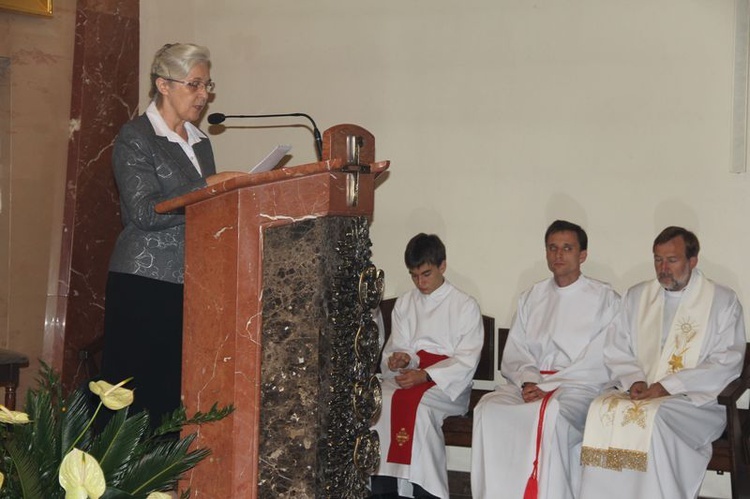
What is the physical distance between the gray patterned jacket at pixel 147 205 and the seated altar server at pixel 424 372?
3.14 meters

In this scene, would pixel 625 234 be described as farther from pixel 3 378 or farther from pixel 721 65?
pixel 3 378

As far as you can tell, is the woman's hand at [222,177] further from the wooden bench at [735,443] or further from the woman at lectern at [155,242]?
the wooden bench at [735,443]

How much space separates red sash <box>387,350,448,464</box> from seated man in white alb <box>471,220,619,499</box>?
0.40 m

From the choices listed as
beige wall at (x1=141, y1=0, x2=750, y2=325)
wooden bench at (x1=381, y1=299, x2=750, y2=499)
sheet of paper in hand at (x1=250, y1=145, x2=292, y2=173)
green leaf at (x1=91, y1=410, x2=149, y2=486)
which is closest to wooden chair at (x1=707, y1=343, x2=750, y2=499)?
wooden bench at (x1=381, y1=299, x2=750, y2=499)

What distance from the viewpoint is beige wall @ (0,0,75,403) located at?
6723 millimetres

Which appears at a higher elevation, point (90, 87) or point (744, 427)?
point (90, 87)

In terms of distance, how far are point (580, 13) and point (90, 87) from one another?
10.8ft

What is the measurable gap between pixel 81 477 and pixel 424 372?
186 inches

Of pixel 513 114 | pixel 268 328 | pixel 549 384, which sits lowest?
pixel 549 384

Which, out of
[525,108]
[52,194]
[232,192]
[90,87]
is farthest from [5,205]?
[232,192]

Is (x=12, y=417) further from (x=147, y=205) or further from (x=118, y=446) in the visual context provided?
(x=147, y=205)

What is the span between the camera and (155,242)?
3271mm

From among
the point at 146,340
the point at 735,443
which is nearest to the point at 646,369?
the point at 735,443

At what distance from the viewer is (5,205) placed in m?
6.72
